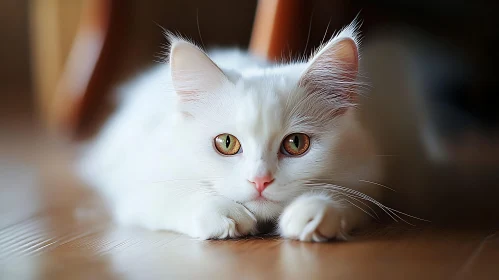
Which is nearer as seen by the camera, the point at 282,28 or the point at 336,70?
the point at 336,70

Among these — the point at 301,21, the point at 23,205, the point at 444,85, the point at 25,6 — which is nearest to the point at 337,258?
Answer: the point at 23,205

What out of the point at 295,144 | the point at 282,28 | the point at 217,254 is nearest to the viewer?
the point at 217,254

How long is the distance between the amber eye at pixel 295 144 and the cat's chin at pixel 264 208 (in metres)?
0.10

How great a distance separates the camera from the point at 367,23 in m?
1.90

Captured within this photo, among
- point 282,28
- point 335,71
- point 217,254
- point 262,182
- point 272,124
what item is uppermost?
point 282,28

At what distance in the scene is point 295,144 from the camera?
43.3 inches

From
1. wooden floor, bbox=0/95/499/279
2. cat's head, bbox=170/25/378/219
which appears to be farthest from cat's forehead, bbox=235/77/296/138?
wooden floor, bbox=0/95/499/279

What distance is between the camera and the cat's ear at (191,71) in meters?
1.13

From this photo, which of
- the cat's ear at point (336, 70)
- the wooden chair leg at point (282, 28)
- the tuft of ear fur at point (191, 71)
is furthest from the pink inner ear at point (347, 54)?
the wooden chair leg at point (282, 28)

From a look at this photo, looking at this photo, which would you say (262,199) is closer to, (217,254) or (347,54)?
(217,254)

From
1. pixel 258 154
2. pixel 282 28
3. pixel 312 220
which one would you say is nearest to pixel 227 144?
pixel 258 154

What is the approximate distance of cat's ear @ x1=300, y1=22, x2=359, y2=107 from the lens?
1.11 metres

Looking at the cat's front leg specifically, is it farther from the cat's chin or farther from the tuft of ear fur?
the tuft of ear fur

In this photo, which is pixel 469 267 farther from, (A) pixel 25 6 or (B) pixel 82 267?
(A) pixel 25 6
